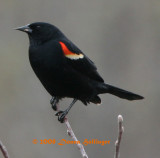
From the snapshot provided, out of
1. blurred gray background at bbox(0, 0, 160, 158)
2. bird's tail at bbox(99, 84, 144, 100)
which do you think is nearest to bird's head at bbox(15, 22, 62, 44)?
bird's tail at bbox(99, 84, 144, 100)

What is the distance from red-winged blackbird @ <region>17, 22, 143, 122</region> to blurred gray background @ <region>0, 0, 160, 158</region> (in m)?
2.97

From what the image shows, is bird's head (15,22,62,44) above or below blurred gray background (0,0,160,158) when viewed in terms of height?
above

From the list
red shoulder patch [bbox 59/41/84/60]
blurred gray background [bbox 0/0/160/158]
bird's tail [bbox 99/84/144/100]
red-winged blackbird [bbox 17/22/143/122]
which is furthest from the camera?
blurred gray background [bbox 0/0/160/158]

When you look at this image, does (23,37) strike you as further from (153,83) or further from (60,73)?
(60,73)

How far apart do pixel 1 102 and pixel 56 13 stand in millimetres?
1809

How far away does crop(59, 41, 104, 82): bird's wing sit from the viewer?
4570 millimetres

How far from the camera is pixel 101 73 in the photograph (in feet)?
26.7

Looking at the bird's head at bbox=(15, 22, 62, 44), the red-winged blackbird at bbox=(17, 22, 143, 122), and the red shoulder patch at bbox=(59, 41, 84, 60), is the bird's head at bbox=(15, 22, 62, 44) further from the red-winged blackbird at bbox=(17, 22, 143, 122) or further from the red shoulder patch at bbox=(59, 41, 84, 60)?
the red shoulder patch at bbox=(59, 41, 84, 60)

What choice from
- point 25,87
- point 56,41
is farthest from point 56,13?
point 56,41

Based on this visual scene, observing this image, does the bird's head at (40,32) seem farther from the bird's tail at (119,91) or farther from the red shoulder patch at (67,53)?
the bird's tail at (119,91)

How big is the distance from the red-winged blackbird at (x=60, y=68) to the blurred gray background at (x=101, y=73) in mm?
2975

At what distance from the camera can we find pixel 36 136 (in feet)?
26.6

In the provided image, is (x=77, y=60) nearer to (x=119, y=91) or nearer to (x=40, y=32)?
(x=40, y=32)

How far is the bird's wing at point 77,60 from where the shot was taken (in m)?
4.57
